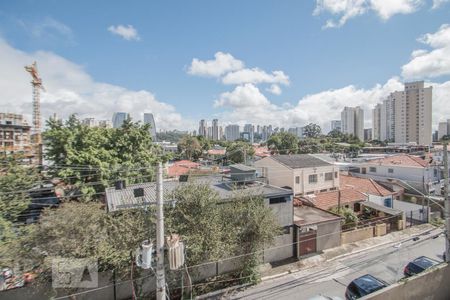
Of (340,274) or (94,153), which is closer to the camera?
(340,274)

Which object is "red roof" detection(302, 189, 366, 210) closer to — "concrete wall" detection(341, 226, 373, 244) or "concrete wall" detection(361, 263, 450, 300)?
"concrete wall" detection(341, 226, 373, 244)

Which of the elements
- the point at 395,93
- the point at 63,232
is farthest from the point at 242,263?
the point at 395,93

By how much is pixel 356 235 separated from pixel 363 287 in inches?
359

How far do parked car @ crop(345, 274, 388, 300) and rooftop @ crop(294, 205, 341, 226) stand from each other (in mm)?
5389

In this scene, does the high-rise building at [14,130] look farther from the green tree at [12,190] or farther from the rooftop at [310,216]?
the rooftop at [310,216]

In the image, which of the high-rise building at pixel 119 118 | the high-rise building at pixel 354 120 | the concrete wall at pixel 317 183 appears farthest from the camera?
the high-rise building at pixel 354 120

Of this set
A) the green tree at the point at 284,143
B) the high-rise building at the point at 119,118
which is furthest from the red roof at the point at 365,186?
the green tree at the point at 284,143

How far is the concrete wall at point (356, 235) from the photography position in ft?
61.6

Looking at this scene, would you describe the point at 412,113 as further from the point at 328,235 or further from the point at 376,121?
the point at 328,235

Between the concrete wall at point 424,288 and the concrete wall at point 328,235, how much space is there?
8043 millimetres

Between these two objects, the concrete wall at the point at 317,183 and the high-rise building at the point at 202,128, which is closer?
the concrete wall at the point at 317,183

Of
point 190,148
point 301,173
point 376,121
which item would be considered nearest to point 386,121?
point 376,121

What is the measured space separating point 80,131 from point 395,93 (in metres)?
115

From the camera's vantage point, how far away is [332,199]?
2303cm
